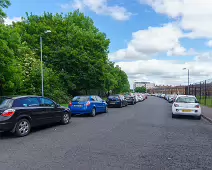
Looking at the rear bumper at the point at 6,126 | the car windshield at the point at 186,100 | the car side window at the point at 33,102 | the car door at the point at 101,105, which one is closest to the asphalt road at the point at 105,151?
the rear bumper at the point at 6,126

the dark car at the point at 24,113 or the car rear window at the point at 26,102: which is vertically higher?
the car rear window at the point at 26,102

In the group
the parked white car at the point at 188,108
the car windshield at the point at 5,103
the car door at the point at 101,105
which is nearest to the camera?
the car windshield at the point at 5,103

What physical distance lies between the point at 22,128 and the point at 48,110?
1.56 m

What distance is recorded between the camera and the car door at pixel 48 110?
8102mm

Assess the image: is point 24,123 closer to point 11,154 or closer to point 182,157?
point 11,154

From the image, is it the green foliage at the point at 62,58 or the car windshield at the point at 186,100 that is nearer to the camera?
the car windshield at the point at 186,100

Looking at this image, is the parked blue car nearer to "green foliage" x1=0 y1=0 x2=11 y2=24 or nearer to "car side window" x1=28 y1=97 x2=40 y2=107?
"car side window" x1=28 y1=97 x2=40 y2=107

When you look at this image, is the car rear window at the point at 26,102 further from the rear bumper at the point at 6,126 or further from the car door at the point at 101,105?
the car door at the point at 101,105

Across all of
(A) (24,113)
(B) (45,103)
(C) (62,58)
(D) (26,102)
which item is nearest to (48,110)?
(B) (45,103)

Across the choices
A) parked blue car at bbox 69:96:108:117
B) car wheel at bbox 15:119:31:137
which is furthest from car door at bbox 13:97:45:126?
parked blue car at bbox 69:96:108:117

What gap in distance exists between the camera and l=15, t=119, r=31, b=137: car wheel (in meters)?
6.78

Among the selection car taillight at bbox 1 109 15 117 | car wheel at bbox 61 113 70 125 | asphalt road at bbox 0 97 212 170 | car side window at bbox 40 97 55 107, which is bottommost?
asphalt road at bbox 0 97 212 170

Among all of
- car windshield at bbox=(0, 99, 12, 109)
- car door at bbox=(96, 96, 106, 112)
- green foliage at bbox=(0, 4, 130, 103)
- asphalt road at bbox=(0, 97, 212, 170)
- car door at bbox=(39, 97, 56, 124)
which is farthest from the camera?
green foliage at bbox=(0, 4, 130, 103)

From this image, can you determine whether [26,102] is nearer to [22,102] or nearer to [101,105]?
[22,102]
